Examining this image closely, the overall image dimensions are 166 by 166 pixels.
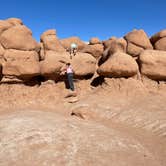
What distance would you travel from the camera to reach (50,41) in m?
14.9

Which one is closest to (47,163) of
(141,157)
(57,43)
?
(141,157)

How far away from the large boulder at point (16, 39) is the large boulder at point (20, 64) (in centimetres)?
29

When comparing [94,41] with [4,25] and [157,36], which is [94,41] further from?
[4,25]

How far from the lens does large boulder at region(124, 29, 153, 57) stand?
1526 cm

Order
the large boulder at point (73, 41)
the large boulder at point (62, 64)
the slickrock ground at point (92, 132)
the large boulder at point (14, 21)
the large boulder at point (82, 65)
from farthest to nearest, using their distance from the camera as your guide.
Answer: the large boulder at point (73, 41)
the large boulder at point (14, 21)
the large boulder at point (82, 65)
the large boulder at point (62, 64)
the slickrock ground at point (92, 132)

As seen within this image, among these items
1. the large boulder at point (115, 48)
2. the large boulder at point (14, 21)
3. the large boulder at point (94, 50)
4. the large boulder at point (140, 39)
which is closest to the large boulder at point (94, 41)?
A: the large boulder at point (94, 50)

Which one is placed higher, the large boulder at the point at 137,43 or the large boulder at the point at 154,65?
the large boulder at the point at 137,43

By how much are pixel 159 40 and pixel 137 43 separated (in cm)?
151

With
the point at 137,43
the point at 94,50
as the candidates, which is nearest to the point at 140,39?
the point at 137,43

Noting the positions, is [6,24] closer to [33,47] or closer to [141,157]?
[33,47]

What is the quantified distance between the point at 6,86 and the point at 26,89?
1.04 meters

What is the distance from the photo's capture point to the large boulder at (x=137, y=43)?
1526 cm

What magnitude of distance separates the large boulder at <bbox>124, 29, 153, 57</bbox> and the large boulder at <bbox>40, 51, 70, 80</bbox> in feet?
14.2

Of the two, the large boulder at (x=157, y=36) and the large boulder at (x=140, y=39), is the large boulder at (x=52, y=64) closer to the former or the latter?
the large boulder at (x=140, y=39)
